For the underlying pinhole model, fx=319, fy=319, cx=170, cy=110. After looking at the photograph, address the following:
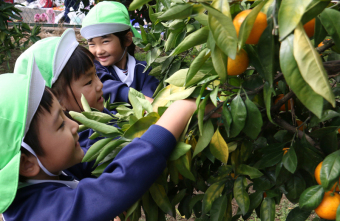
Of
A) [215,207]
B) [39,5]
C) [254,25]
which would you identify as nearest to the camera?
[254,25]

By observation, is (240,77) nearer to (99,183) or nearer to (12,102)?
(99,183)

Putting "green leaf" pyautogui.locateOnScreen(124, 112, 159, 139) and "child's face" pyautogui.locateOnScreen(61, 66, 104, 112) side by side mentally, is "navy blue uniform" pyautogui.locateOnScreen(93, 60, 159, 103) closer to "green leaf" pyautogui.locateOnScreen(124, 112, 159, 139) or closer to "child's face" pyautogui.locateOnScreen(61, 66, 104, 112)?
"child's face" pyautogui.locateOnScreen(61, 66, 104, 112)

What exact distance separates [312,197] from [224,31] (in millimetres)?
403

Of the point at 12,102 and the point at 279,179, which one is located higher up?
the point at 12,102

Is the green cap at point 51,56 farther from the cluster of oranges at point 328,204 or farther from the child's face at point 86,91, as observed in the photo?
the cluster of oranges at point 328,204

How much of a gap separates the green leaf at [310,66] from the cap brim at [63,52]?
43.7 inches

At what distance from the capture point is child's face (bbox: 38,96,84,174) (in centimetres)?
88

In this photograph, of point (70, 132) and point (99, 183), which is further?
point (70, 132)

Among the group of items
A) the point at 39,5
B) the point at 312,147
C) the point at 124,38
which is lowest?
the point at 39,5

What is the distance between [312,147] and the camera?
0.72 meters

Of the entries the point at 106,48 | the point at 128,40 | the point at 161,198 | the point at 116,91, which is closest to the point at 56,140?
the point at 161,198

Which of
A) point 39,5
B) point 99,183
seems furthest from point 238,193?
point 39,5

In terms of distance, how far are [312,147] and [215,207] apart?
29 cm

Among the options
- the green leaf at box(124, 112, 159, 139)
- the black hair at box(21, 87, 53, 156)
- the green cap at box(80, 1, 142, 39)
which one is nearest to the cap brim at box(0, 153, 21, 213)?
the black hair at box(21, 87, 53, 156)
